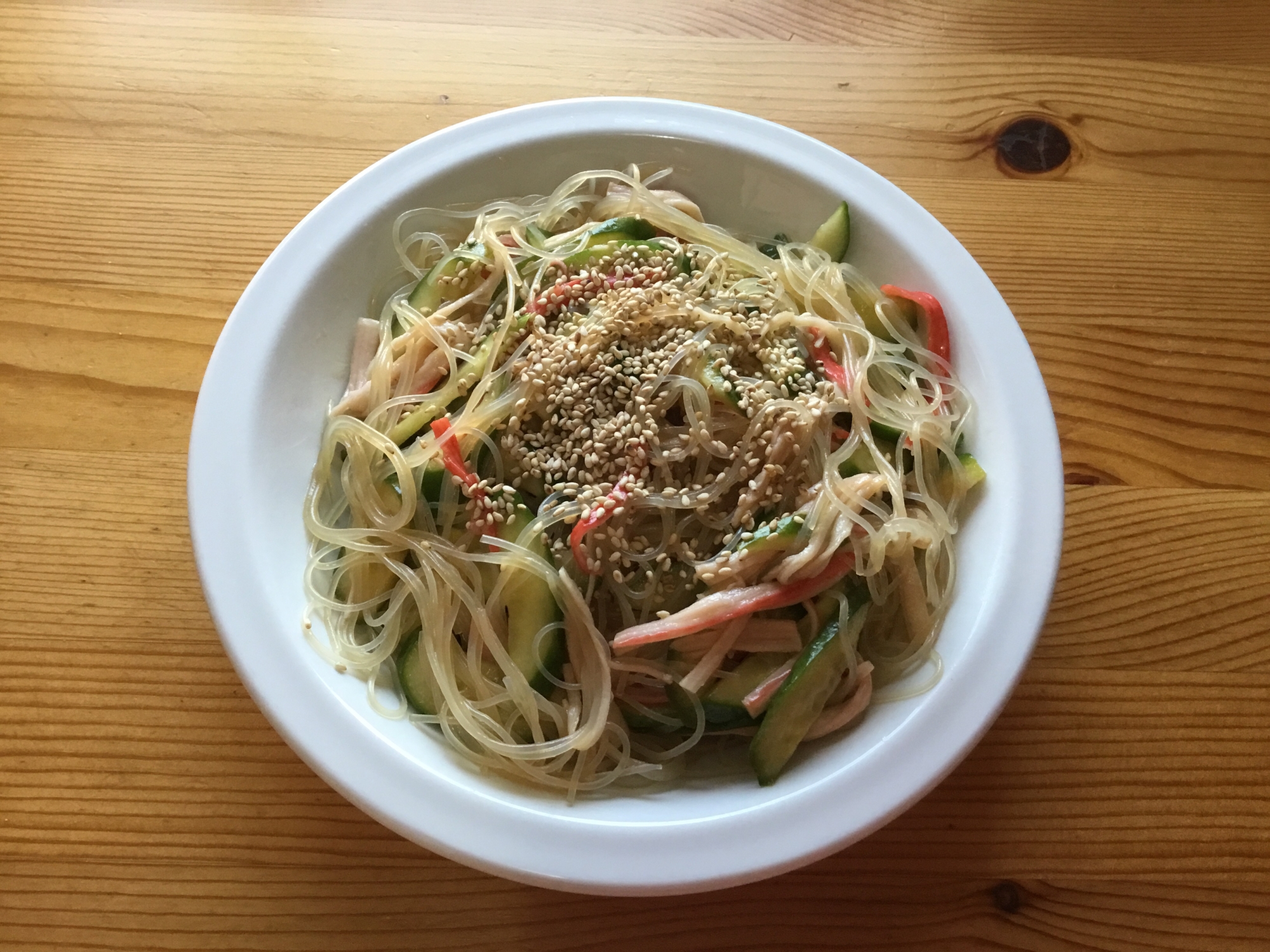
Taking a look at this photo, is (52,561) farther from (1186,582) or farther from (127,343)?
(1186,582)

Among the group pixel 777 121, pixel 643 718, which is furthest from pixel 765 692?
pixel 777 121

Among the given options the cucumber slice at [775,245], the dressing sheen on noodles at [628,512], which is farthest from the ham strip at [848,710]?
the cucumber slice at [775,245]

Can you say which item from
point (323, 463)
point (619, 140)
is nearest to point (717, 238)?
point (619, 140)

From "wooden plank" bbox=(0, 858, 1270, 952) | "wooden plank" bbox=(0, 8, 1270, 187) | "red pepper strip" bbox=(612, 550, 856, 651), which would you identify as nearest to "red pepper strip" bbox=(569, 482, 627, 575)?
"red pepper strip" bbox=(612, 550, 856, 651)

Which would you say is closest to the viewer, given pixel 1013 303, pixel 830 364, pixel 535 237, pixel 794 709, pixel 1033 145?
pixel 794 709

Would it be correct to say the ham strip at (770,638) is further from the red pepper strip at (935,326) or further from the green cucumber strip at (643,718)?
the red pepper strip at (935,326)

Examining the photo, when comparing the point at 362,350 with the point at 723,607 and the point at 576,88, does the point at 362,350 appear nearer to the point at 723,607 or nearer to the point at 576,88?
the point at 723,607
